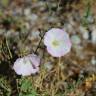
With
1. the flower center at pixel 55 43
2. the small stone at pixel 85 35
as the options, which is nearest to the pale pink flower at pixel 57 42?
the flower center at pixel 55 43

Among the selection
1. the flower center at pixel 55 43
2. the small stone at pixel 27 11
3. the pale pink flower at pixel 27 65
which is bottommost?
the pale pink flower at pixel 27 65

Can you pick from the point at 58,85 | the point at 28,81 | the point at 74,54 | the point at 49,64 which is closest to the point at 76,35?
the point at 74,54

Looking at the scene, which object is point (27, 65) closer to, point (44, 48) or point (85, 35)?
point (44, 48)

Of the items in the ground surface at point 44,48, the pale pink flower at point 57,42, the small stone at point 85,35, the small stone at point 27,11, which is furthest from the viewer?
the small stone at point 27,11

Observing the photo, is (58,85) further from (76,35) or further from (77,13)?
(77,13)

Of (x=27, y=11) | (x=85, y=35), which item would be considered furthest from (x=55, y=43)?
(x=27, y=11)

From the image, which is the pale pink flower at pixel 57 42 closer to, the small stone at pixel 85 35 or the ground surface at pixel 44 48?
the ground surface at pixel 44 48

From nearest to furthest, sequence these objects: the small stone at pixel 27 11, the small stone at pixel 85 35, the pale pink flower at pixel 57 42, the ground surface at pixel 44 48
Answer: the pale pink flower at pixel 57 42 → the ground surface at pixel 44 48 → the small stone at pixel 85 35 → the small stone at pixel 27 11
